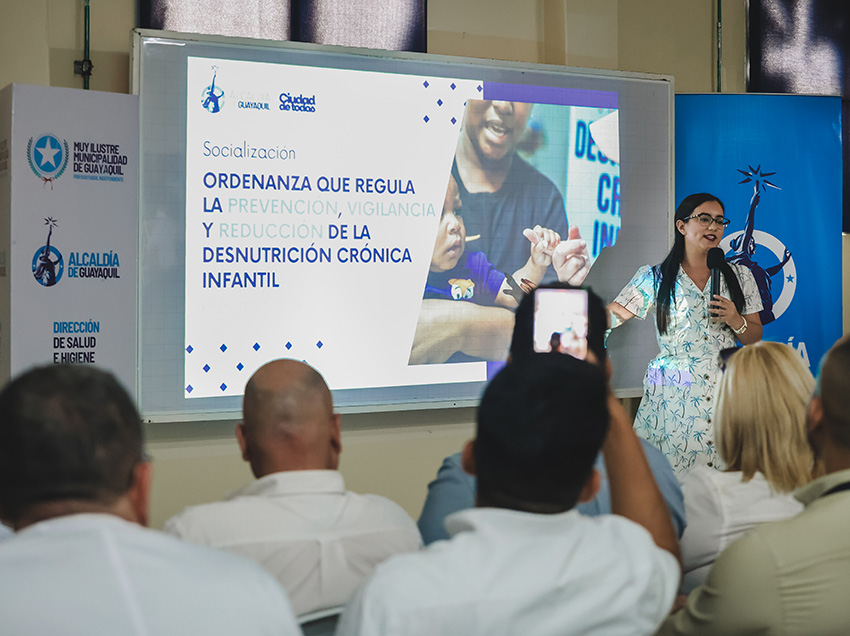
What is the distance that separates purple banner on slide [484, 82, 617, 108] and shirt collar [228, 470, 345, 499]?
9.63 ft

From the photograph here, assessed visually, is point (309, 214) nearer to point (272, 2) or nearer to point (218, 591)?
point (272, 2)

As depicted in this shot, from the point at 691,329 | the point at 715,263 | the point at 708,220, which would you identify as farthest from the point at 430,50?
the point at 691,329

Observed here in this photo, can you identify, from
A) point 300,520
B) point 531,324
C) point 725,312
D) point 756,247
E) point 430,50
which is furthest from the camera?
point 756,247

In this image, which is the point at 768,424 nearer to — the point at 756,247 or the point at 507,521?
the point at 507,521

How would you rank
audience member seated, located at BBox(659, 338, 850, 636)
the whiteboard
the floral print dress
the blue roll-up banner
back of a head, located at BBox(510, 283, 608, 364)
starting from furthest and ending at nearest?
the blue roll-up banner < the floral print dress < the whiteboard < back of a head, located at BBox(510, 283, 608, 364) < audience member seated, located at BBox(659, 338, 850, 636)

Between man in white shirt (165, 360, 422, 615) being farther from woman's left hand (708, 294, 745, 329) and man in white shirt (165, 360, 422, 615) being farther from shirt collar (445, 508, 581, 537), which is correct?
woman's left hand (708, 294, 745, 329)

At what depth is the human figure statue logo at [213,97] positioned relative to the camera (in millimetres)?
3660

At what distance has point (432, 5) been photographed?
4.50 meters

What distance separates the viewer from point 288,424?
174 cm

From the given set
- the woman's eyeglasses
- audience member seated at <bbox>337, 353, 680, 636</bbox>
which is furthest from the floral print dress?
audience member seated at <bbox>337, 353, 680, 636</bbox>

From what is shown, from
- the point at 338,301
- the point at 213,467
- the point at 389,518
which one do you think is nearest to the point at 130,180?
the point at 338,301

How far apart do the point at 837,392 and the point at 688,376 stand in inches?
110

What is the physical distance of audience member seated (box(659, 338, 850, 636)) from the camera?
132cm

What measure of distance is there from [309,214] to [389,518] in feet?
7.87
